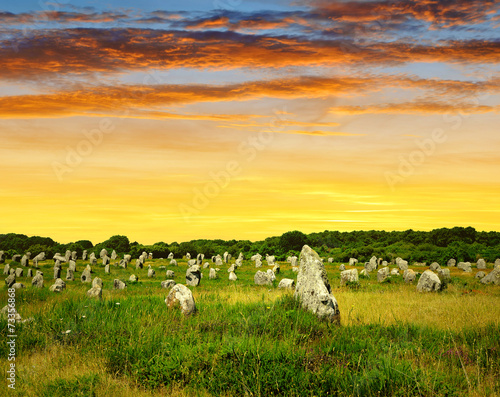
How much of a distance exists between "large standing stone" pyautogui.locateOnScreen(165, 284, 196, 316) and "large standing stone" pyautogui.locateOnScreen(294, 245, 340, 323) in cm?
336

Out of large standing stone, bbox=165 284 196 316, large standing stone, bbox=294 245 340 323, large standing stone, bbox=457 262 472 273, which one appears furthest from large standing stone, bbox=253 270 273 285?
large standing stone, bbox=457 262 472 273

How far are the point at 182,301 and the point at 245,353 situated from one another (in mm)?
5180

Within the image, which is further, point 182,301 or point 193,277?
point 193,277

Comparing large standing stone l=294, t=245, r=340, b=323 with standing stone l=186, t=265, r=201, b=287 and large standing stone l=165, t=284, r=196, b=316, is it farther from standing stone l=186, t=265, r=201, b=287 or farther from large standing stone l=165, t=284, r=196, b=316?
standing stone l=186, t=265, r=201, b=287

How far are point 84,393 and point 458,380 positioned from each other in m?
6.77

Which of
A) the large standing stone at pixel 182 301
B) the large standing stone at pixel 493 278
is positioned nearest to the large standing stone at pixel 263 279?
the large standing stone at pixel 493 278

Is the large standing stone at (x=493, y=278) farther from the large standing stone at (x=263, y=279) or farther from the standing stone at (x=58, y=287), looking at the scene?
the standing stone at (x=58, y=287)

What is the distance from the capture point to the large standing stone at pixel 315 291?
1247 centimetres

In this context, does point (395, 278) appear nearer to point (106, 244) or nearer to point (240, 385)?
point (240, 385)

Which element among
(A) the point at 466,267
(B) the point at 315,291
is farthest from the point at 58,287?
(A) the point at 466,267

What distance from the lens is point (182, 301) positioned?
42.8 ft

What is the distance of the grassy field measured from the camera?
24.5 ft

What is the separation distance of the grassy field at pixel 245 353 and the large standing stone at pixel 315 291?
419 millimetres

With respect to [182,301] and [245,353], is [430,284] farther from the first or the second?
[245,353]
